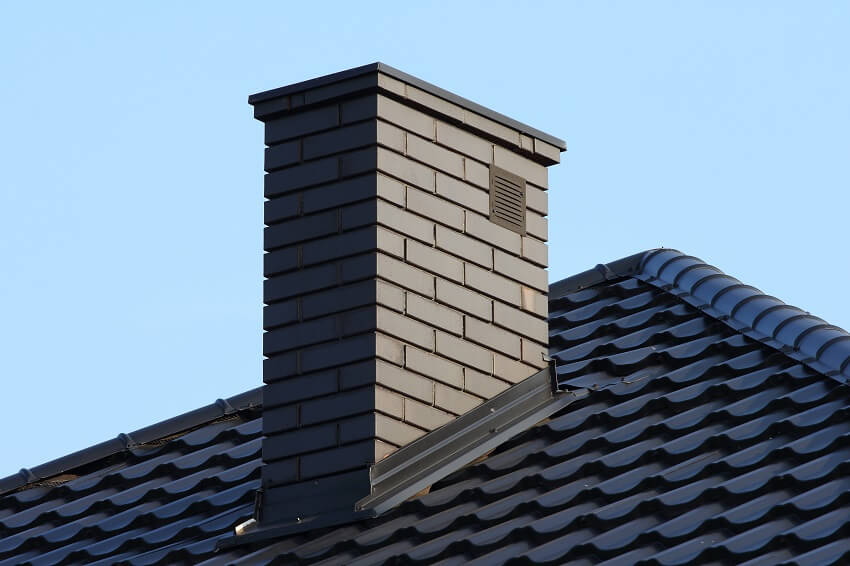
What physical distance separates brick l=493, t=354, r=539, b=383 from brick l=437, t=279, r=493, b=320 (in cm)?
23

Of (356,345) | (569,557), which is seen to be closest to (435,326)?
(356,345)

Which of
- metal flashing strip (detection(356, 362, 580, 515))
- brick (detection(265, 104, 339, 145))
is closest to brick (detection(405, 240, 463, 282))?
metal flashing strip (detection(356, 362, 580, 515))

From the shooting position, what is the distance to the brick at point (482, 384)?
9766mm

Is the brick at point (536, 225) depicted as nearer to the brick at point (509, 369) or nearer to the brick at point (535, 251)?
the brick at point (535, 251)

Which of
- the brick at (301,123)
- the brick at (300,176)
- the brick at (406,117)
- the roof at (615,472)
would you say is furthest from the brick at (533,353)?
the brick at (301,123)

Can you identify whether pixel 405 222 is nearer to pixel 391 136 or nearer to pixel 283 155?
pixel 391 136

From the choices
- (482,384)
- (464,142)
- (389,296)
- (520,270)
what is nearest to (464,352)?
(482,384)

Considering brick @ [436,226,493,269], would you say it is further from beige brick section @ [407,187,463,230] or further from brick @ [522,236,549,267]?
brick @ [522,236,549,267]

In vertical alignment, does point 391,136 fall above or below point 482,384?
above

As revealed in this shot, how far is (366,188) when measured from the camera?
959 centimetres

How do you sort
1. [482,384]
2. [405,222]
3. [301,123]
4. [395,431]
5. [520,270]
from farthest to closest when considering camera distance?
[520,270] → [301,123] → [482,384] → [405,222] → [395,431]

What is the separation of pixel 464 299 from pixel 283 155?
1.23 metres

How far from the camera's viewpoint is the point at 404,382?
945 cm

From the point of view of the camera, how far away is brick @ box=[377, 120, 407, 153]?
9695 millimetres
